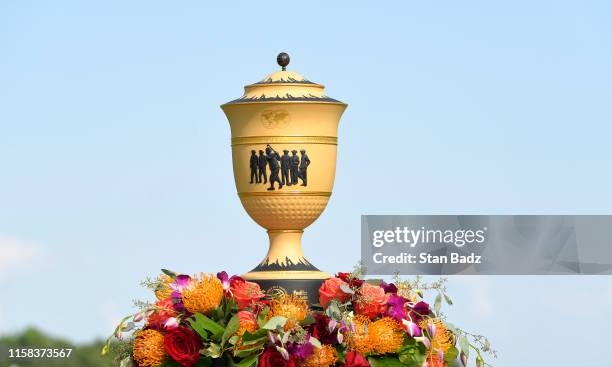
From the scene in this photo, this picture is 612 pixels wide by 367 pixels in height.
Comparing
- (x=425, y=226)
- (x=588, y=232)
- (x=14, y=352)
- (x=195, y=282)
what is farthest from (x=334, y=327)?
(x=14, y=352)

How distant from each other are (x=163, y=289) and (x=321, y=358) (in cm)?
141

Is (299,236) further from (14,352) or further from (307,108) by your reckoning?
(14,352)

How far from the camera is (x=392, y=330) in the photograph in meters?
9.21

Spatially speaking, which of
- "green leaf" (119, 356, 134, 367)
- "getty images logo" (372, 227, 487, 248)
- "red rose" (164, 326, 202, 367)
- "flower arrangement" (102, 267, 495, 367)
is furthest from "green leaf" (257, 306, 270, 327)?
"getty images logo" (372, 227, 487, 248)

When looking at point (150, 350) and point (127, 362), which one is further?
point (127, 362)

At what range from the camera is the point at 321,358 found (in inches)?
351

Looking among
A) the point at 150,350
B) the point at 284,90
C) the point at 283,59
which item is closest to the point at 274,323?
the point at 150,350

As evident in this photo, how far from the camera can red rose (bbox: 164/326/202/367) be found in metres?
9.02

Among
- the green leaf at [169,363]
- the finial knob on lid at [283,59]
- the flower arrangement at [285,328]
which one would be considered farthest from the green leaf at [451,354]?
the finial knob on lid at [283,59]

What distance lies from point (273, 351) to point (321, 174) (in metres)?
1.54

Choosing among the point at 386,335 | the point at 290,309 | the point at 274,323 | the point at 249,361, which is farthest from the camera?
the point at 386,335

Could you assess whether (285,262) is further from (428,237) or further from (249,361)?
(428,237)

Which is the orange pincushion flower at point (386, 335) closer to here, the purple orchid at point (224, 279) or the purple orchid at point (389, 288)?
the purple orchid at point (389, 288)

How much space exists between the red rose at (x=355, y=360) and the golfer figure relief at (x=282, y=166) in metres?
1.37
